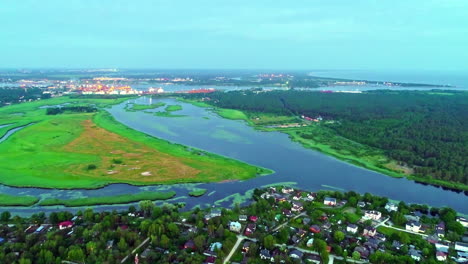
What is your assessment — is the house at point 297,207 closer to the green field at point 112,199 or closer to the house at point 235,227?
the house at point 235,227

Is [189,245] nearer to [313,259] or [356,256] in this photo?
[313,259]

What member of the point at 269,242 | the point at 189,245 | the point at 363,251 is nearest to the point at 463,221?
the point at 363,251

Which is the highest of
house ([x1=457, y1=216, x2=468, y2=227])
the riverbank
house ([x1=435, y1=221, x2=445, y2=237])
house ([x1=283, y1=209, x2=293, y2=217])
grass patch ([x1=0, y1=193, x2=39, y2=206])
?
the riverbank

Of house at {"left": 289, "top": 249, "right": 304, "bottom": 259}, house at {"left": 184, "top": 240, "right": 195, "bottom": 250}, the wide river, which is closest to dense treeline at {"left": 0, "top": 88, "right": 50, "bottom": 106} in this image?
the wide river

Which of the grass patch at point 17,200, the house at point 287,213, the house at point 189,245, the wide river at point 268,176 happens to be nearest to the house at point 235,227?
the house at point 189,245

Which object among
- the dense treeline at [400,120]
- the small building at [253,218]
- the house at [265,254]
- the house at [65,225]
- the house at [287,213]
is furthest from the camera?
the dense treeline at [400,120]

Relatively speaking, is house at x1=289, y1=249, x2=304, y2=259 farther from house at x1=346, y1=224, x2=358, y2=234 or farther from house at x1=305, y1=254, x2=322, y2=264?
house at x1=346, y1=224, x2=358, y2=234

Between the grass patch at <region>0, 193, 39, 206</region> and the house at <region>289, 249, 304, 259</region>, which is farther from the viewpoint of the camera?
the grass patch at <region>0, 193, 39, 206</region>
